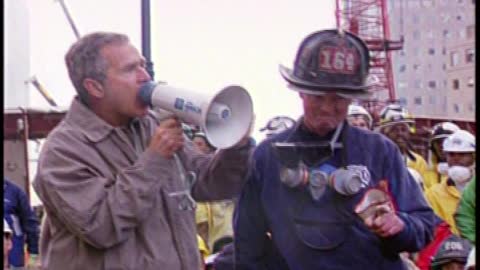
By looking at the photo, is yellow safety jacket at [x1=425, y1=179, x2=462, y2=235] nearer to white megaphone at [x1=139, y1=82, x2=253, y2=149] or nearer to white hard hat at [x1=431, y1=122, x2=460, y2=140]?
white hard hat at [x1=431, y1=122, x2=460, y2=140]

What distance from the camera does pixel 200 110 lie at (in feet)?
10.4

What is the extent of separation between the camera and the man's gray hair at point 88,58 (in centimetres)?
332

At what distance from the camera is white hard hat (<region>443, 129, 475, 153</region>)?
7.36m

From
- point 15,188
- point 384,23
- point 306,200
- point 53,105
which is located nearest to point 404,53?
point 384,23

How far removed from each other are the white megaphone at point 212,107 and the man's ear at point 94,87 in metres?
0.15

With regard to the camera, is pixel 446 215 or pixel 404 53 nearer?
pixel 446 215

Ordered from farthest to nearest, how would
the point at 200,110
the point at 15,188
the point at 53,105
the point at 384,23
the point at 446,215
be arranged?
the point at 384,23 → the point at 53,105 → the point at 15,188 → the point at 446,215 → the point at 200,110

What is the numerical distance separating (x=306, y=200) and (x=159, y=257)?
1.90ft

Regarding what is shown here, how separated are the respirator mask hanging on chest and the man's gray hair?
0.72 metres

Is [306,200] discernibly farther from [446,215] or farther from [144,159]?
[446,215]

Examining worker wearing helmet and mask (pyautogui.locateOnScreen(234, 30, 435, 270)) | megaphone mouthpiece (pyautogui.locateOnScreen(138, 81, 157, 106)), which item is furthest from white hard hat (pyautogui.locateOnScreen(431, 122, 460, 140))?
megaphone mouthpiece (pyautogui.locateOnScreen(138, 81, 157, 106))

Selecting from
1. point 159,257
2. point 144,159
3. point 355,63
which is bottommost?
point 159,257

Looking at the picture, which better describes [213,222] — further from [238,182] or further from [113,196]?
[113,196]

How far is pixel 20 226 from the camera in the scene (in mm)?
8500
